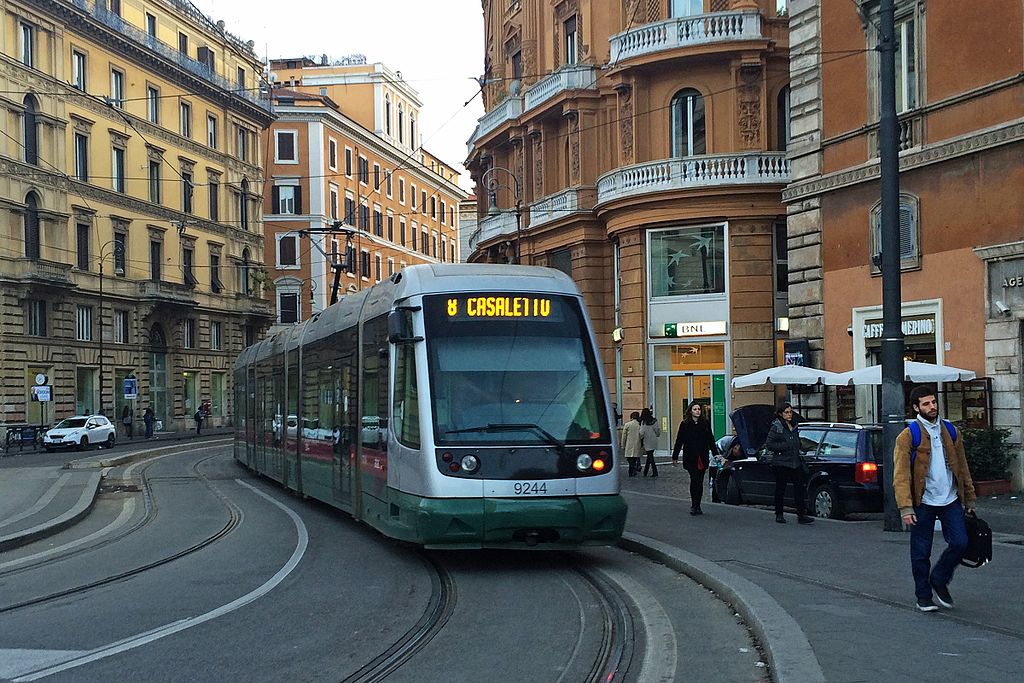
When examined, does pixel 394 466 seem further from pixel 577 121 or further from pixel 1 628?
pixel 577 121

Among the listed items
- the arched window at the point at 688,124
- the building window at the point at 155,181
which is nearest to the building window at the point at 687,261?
the arched window at the point at 688,124

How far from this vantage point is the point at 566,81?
116 ft

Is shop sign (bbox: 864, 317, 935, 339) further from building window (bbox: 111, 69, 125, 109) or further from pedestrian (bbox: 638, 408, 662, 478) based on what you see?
building window (bbox: 111, 69, 125, 109)

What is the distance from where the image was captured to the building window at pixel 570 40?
3675 cm

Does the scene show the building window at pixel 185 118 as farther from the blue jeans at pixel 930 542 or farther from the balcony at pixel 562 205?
the blue jeans at pixel 930 542

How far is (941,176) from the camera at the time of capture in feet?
67.4

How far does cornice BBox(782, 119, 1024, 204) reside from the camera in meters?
19.0

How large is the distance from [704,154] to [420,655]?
2540cm

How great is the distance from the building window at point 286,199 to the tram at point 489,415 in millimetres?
67299

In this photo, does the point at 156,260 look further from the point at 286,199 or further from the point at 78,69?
the point at 286,199

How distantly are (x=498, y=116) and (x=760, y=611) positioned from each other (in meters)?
33.5

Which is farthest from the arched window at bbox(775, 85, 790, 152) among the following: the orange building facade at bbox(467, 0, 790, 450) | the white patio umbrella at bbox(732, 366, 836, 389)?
the white patio umbrella at bbox(732, 366, 836, 389)

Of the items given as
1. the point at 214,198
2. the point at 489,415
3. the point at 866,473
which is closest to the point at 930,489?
the point at 489,415

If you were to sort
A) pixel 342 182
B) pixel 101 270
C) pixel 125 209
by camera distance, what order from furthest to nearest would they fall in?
1. pixel 342 182
2. pixel 125 209
3. pixel 101 270
